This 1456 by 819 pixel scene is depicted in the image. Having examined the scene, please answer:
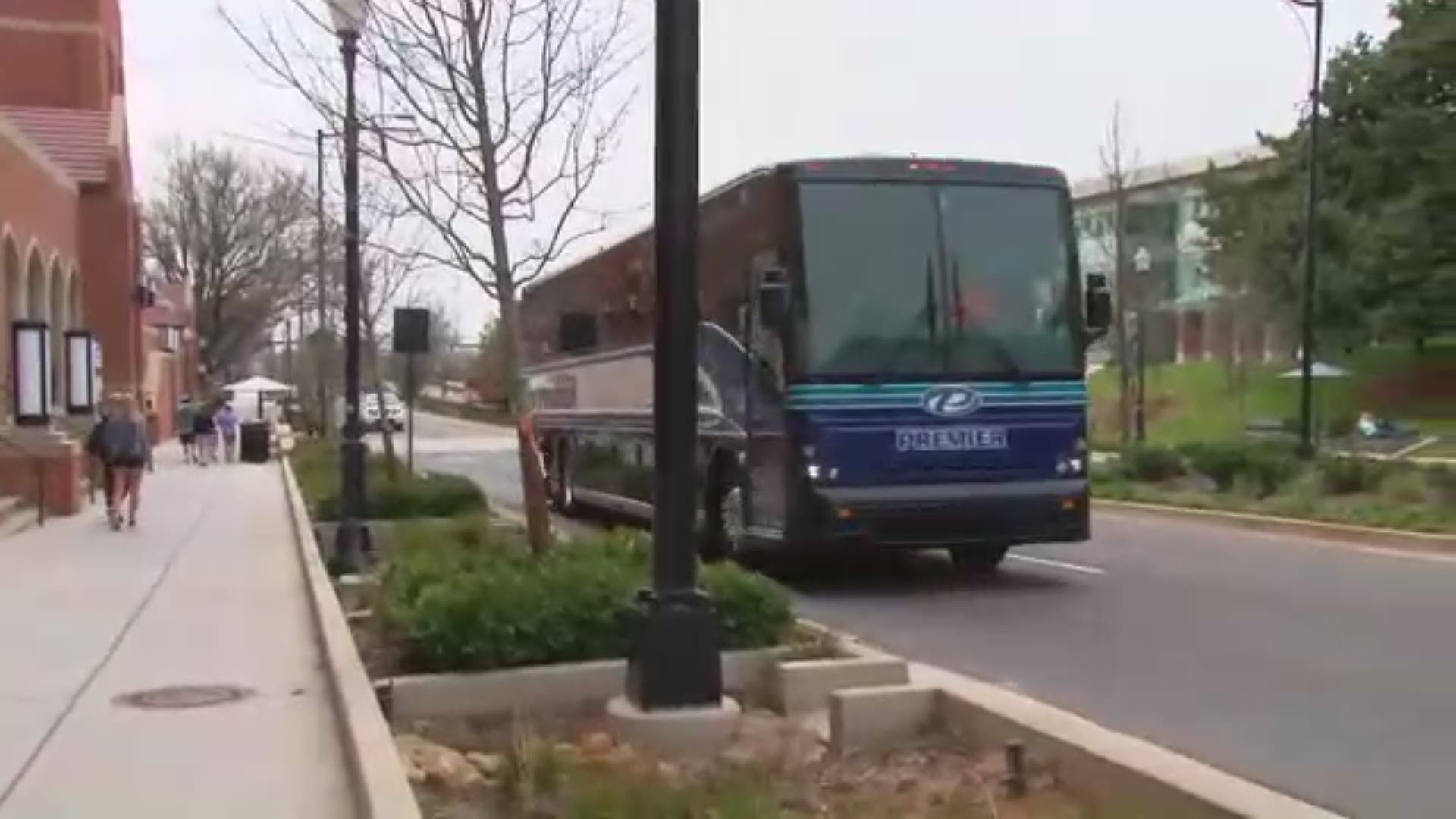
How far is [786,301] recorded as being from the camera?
1456cm

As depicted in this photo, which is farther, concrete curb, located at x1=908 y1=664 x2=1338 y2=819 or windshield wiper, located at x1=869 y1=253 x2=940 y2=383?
windshield wiper, located at x1=869 y1=253 x2=940 y2=383

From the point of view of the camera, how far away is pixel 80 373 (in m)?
32.5

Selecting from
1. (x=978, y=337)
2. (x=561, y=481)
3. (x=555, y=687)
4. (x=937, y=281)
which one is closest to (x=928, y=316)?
(x=937, y=281)

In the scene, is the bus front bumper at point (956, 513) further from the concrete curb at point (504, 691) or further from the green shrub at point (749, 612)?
the concrete curb at point (504, 691)

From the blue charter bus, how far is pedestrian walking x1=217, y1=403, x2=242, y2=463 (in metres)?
32.7

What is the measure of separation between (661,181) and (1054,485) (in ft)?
26.5

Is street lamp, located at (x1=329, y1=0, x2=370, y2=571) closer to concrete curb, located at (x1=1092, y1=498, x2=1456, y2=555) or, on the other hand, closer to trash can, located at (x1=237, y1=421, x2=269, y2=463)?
concrete curb, located at (x1=1092, y1=498, x2=1456, y2=555)

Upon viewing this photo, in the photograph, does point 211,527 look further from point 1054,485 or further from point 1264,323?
point 1264,323

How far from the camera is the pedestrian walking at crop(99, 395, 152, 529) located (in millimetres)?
22062

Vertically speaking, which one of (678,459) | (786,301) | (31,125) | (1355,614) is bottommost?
(1355,614)

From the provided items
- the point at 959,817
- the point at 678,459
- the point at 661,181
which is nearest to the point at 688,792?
the point at 959,817

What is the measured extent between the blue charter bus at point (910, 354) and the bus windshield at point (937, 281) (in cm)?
1

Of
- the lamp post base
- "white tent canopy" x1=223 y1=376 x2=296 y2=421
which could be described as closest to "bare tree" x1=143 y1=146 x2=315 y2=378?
"white tent canopy" x1=223 y1=376 x2=296 y2=421

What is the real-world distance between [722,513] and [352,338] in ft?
13.4
